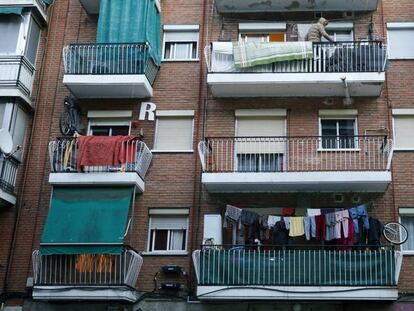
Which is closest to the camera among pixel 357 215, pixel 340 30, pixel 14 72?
pixel 357 215

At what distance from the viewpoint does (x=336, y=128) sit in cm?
1766

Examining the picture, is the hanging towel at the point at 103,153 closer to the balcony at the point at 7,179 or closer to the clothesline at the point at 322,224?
the balcony at the point at 7,179

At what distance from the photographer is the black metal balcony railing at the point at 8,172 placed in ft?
56.3

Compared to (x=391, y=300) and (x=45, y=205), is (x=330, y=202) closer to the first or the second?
(x=391, y=300)

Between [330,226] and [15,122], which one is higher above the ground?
[15,122]

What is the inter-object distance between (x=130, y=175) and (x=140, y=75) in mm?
2774

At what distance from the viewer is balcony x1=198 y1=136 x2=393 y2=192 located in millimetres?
16109

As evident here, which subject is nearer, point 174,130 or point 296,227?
point 296,227

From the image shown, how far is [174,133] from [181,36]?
3061 mm

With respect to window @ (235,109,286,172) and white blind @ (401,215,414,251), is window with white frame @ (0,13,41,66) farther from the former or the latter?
white blind @ (401,215,414,251)

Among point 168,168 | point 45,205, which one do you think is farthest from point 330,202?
point 45,205

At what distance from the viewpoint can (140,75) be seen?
57.7 feet

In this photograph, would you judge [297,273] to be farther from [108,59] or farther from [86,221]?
[108,59]

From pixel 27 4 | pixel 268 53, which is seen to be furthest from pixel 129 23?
pixel 268 53
